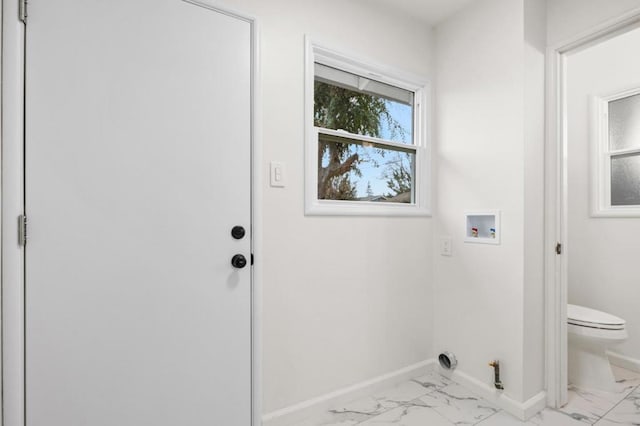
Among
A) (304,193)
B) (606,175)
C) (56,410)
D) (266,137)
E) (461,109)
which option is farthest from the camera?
(606,175)

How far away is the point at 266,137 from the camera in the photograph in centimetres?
160

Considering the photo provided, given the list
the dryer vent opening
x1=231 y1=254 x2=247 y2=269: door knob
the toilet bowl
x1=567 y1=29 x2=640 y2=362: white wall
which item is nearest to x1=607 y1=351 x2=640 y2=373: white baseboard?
x1=567 y1=29 x2=640 y2=362: white wall

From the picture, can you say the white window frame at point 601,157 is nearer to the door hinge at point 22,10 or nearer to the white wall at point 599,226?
the white wall at point 599,226

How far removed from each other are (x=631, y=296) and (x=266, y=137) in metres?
2.78

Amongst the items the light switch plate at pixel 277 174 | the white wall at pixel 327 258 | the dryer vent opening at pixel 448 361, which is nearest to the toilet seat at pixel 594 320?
the dryer vent opening at pixel 448 361

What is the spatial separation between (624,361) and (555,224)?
4.70 ft

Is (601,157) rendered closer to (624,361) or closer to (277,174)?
(624,361)

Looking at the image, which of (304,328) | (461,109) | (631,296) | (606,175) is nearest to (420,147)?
(461,109)

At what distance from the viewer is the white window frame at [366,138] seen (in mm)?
1728

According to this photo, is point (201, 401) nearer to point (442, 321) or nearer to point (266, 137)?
point (266, 137)

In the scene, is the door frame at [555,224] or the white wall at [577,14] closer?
the white wall at [577,14]

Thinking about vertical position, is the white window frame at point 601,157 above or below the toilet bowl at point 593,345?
above

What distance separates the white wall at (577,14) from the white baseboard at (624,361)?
2219mm

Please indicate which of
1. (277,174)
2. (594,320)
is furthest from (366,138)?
(594,320)
